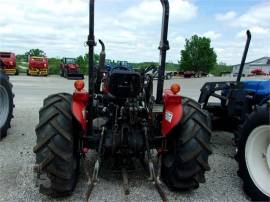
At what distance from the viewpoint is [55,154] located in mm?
3838

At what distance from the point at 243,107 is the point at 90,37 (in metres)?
2.74

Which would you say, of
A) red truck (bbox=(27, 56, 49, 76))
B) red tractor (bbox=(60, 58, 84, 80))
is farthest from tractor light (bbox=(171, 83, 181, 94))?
red truck (bbox=(27, 56, 49, 76))

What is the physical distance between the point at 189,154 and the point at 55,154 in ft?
4.52

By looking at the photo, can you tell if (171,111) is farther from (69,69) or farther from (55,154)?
(69,69)

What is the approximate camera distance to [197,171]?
4.07 meters

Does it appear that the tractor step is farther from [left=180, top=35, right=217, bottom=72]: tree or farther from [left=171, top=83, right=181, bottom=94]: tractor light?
[left=180, top=35, right=217, bottom=72]: tree

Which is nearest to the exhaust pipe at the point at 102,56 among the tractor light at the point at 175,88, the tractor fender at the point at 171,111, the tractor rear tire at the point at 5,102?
the tractor fender at the point at 171,111

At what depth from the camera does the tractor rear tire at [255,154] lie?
13.1 ft

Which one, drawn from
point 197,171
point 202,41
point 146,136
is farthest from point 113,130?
point 202,41

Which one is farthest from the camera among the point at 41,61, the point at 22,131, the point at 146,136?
the point at 41,61

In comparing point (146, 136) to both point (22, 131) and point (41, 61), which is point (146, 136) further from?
point (41, 61)

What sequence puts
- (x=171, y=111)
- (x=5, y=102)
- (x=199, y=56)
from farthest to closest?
(x=199, y=56) → (x=5, y=102) → (x=171, y=111)

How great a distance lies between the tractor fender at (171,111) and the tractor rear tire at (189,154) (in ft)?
0.29

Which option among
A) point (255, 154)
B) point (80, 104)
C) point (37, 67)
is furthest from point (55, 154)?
point (37, 67)
